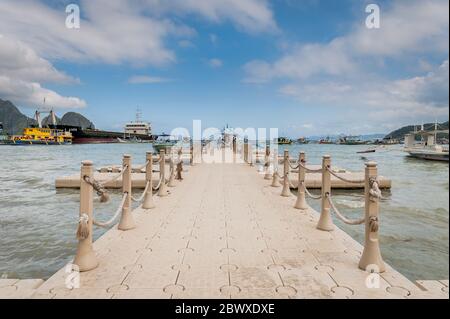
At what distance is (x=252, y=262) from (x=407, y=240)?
4.84m

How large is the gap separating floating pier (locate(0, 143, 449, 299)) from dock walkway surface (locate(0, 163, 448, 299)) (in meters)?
0.01

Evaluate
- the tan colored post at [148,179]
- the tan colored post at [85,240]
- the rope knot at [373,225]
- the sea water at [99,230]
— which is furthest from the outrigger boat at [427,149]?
the tan colored post at [85,240]

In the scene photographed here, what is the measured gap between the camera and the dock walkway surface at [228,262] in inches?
131

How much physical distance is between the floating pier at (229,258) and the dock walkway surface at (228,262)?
1 centimetres

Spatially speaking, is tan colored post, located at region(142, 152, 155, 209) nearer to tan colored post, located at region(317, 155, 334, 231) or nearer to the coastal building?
tan colored post, located at region(317, 155, 334, 231)

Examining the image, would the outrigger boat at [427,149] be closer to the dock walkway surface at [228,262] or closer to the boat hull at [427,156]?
the boat hull at [427,156]

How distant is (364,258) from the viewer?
13.0ft

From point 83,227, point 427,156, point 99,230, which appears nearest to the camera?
point 83,227

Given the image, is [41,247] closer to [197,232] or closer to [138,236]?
[138,236]

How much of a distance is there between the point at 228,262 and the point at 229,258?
157 mm

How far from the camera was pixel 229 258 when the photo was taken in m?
4.32
